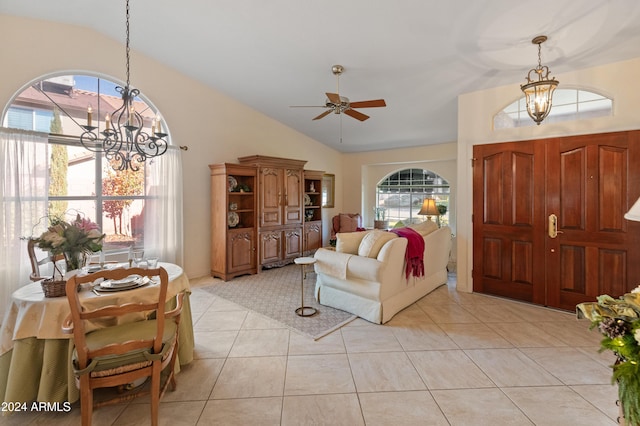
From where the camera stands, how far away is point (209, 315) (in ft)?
11.4

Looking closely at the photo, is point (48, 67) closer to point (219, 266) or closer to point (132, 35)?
point (132, 35)

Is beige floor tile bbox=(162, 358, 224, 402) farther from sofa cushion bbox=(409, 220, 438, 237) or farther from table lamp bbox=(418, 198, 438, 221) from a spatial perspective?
table lamp bbox=(418, 198, 438, 221)

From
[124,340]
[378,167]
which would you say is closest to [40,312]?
[124,340]

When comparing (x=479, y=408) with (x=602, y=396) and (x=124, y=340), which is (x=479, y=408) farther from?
(x=124, y=340)

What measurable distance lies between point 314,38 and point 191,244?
3646 millimetres

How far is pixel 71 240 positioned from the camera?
206 cm

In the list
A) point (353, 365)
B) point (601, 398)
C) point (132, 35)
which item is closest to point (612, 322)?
point (601, 398)

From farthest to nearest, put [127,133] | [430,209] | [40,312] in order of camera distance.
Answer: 1. [430,209]
2. [127,133]
3. [40,312]

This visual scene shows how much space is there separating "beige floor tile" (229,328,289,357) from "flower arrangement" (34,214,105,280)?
55.8 inches

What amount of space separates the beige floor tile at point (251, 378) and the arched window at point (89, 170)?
2.85 meters

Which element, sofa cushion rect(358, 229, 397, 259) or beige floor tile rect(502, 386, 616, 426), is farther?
sofa cushion rect(358, 229, 397, 259)

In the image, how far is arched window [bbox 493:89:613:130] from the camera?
3330mm

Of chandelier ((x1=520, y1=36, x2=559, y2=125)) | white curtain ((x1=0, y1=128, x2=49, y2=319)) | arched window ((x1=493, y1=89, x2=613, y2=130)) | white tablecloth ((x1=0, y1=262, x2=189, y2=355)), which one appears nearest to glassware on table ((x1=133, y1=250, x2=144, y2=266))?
white tablecloth ((x1=0, y1=262, x2=189, y2=355))

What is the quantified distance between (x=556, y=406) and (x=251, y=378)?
2.09 m
